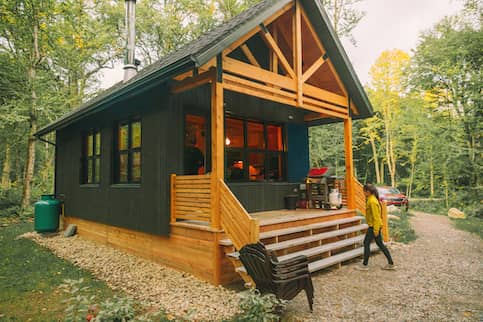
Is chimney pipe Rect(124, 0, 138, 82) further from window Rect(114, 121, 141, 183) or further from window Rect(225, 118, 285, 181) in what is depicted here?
window Rect(225, 118, 285, 181)

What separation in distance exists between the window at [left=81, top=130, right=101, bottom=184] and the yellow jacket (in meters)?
6.70

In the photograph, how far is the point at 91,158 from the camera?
8656 millimetres

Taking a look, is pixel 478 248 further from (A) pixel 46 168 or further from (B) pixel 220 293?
(A) pixel 46 168

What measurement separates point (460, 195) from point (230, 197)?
663 inches

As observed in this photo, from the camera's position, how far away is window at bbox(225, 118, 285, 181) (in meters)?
7.25

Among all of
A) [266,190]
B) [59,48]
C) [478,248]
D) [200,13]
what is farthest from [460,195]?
[59,48]

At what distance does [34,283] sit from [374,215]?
5.83 metres

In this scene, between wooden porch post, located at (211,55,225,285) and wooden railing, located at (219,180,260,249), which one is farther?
wooden porch post, located at (211,55,225,285)

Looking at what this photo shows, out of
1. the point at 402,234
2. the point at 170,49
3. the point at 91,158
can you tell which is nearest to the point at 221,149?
the point at 91,158

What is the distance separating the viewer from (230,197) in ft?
14.7

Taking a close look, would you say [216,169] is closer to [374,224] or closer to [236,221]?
[236,221]

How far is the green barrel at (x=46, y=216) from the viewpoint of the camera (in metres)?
9.34

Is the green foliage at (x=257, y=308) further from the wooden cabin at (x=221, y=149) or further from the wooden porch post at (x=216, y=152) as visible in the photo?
the wooden porch post at (x=216, y=152)

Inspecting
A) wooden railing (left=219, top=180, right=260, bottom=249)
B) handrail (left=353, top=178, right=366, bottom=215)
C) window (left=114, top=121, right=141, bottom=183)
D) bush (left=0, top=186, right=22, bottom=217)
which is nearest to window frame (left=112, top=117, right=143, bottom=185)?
window (left=114, top=121, right=141, bottom=183)
